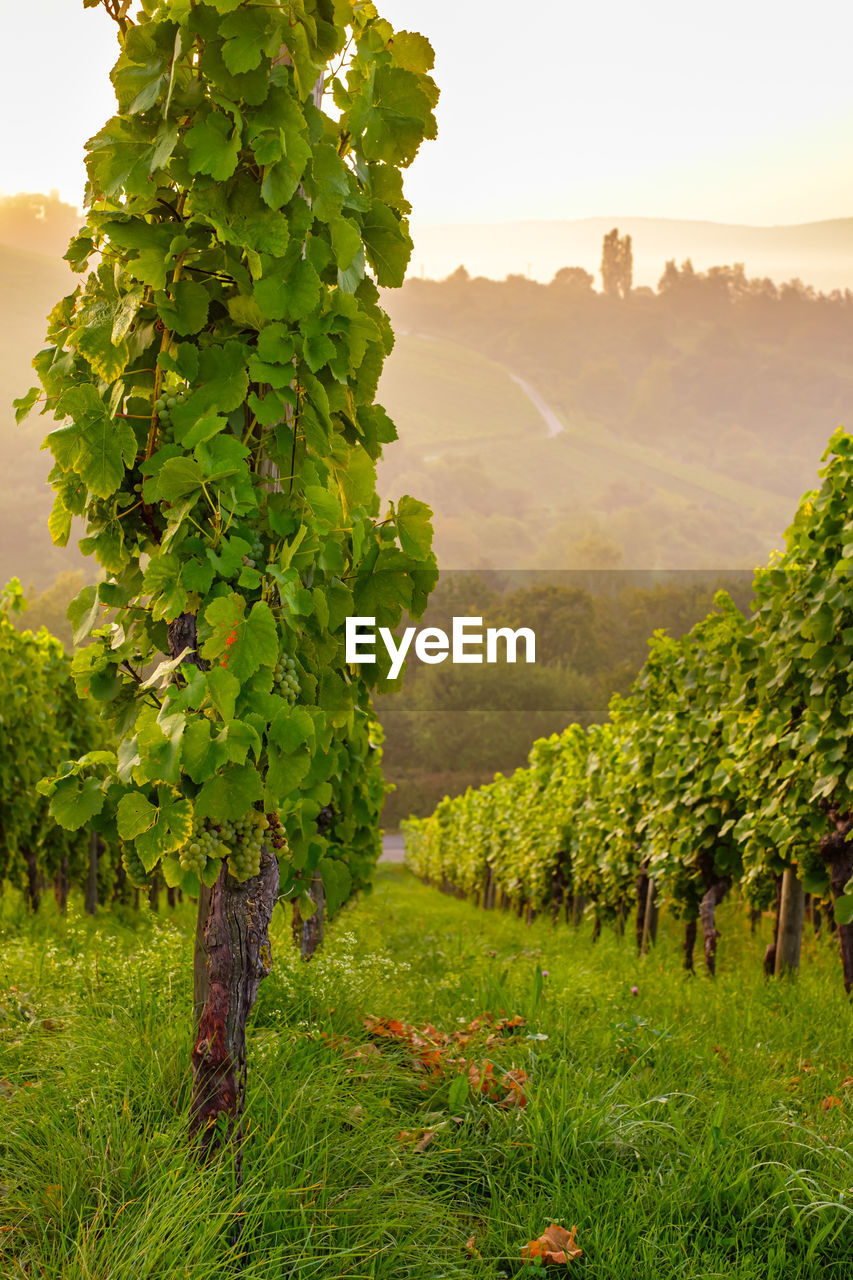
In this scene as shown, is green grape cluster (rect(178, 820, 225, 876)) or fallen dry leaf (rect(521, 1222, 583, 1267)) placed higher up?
green grape cluster (rect(178, 820, 225, 876))

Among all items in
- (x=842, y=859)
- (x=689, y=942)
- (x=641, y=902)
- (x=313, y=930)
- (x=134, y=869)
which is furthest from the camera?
(x=641, y=902)

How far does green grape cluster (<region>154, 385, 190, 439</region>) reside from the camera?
105 inches

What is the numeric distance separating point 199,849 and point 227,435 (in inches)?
42.9

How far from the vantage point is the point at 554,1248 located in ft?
9.18

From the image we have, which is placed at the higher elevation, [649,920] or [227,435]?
[227,435]

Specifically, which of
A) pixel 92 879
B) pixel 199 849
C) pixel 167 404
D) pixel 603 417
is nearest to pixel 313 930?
pixel 92 879

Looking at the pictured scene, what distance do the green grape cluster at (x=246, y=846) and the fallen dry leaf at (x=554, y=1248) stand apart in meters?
1.31

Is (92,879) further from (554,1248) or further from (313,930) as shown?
(554,1248)

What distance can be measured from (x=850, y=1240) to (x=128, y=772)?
2611 millimetres

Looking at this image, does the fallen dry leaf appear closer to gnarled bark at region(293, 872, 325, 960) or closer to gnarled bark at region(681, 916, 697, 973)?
gnarled bark at region(293, 872, 325, 960)

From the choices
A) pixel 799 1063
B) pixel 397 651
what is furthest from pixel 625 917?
pixel 397 651

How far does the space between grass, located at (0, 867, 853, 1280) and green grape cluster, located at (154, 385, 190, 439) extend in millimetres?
1847

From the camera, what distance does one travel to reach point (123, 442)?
2.64 metres

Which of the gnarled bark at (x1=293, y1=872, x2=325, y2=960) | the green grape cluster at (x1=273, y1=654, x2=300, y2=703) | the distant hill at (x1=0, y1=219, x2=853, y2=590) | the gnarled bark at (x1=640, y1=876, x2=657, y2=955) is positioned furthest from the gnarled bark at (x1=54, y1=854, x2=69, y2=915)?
the distant hill at (x1=0, y1=219, x2=853, y2=590)
